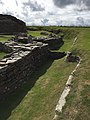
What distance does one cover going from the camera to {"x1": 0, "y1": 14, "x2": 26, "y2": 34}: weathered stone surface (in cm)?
5012

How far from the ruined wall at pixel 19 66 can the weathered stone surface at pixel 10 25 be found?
2124 cm

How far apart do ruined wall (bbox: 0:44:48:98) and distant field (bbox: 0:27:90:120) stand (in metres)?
0.56

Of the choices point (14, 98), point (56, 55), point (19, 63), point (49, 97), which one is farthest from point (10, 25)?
point (49, 97)

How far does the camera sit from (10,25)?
50.9m

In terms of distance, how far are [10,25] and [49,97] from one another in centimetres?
3381

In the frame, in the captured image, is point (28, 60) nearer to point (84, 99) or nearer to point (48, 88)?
point (48, 88)

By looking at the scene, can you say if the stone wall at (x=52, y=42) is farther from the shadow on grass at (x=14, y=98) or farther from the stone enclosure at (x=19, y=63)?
the shadow on grass at (x=14, y=98)

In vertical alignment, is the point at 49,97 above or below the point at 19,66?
below

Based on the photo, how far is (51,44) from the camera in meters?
37.7

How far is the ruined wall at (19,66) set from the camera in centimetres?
1980

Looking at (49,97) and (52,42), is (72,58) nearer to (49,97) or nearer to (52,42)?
(49,97)

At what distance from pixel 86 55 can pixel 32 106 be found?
8787 mm

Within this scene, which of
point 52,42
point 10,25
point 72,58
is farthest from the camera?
point 10,25

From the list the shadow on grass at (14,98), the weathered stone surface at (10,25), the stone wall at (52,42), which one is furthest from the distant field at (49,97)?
the weathered stone surface at (10,25)
